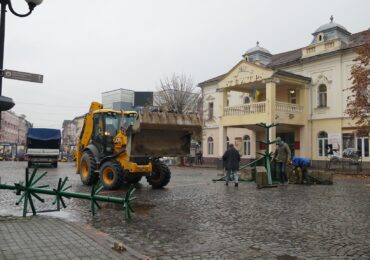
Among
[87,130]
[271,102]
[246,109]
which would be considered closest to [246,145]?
[246,109]

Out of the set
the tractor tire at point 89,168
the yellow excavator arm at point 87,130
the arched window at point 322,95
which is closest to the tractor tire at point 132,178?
the tractor tire at point 89,168

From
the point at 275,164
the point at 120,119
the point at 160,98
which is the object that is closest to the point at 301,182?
the point at 275,164

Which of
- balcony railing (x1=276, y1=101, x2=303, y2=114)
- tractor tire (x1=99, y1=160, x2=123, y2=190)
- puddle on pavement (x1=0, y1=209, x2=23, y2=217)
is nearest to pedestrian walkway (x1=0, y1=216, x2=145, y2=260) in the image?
puddle on pavement (x1=0, y1=209, x2=23, y2=217)

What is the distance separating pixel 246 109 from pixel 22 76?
25.7 metres

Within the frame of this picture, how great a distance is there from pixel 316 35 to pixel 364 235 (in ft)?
94.7

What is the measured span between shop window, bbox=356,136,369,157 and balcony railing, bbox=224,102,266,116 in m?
7.03

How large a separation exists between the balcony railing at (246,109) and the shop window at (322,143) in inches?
207

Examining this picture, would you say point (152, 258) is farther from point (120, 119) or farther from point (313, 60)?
point (313, 60)

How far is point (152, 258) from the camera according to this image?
5410 millimetres

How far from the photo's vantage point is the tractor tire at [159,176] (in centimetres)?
1508

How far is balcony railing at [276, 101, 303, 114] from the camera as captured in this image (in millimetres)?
30616

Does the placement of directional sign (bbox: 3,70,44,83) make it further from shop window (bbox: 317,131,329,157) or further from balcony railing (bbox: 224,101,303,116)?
shop window (bbox: 317,131,329,157)

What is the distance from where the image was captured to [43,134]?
34.0 metres

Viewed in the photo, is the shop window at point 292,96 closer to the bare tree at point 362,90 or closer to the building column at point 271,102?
the building column at point 271,102
